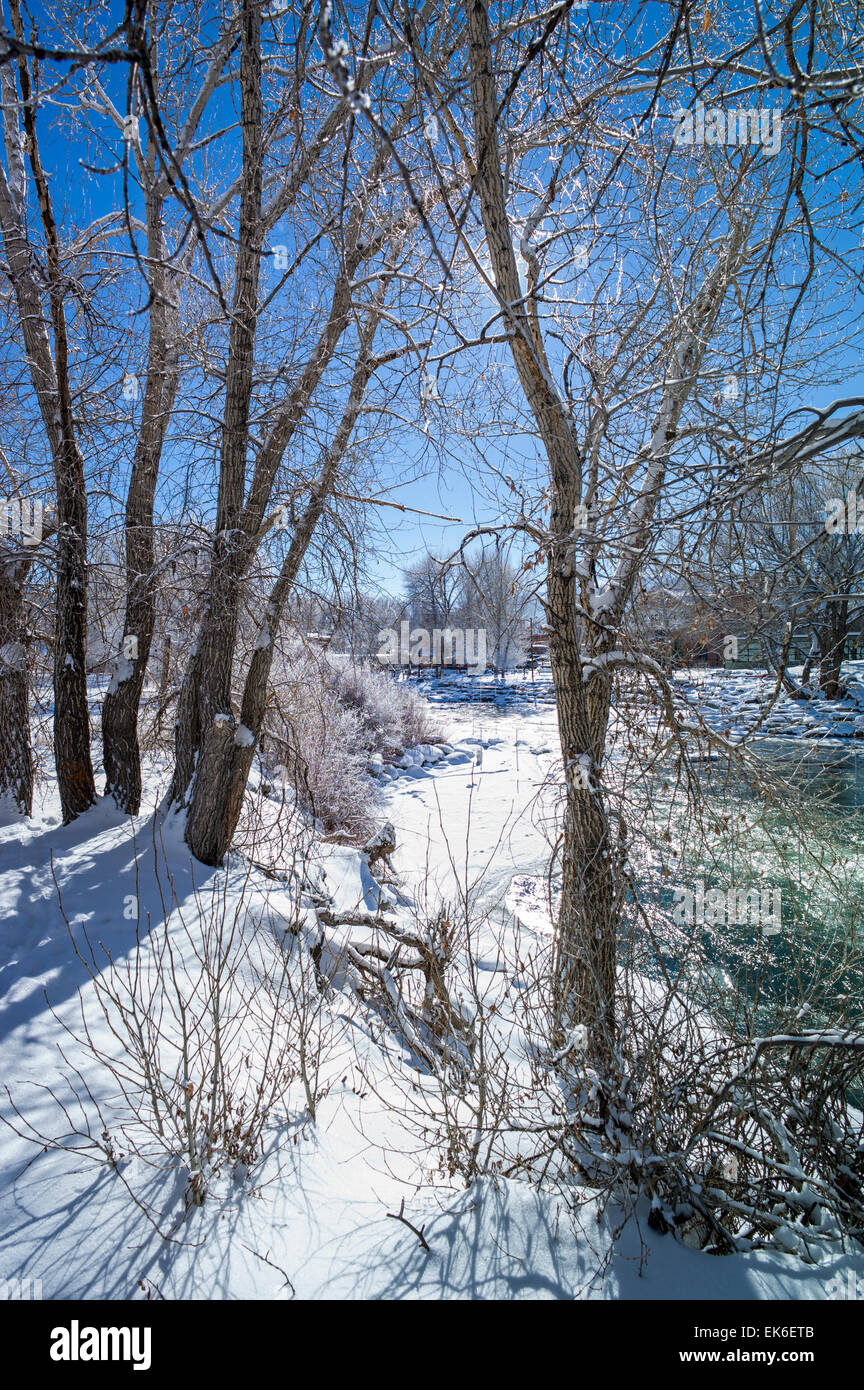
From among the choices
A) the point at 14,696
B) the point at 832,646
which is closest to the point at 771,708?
the point at 832,646

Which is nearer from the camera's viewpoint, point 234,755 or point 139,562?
point 234,755

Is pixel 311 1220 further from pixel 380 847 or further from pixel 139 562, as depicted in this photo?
pixel 139 562

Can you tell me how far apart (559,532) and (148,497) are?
5553 mm

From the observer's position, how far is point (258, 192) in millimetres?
5207

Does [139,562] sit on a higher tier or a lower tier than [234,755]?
higher

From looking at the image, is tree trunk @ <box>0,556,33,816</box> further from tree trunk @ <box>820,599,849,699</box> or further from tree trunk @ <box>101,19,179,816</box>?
tree trunk @ <box>820,599,849,699</box>
